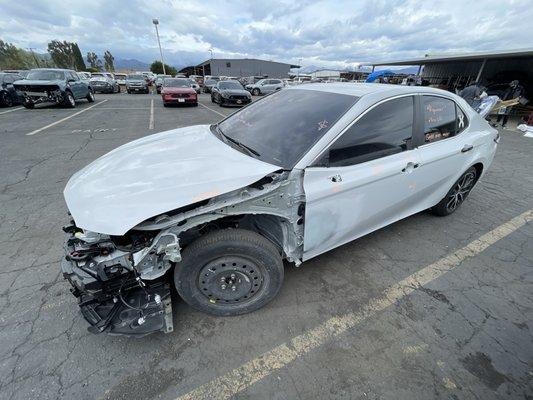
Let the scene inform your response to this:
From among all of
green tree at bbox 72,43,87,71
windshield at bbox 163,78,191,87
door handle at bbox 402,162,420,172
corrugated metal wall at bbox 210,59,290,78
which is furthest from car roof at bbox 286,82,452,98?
green tree at bbox 72,43,87,71

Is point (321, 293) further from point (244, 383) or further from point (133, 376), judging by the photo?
point (133, 376)

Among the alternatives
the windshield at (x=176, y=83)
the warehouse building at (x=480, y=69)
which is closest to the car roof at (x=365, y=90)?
the windshield at (x=176, y=83)

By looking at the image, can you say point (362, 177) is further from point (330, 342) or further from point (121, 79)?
point (121, 79)

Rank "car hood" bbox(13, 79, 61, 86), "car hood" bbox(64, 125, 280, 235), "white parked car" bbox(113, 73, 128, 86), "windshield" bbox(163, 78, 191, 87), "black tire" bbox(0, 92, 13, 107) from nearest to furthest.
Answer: "car hood" bbox(64, 125, 280, 235) → "car hood" bbox(13, 79, 61, 86) → "black tire" bbox(0, 92, 13, 107) → "windshield" bbox(163, 78, 191, 87) → "white parked car" bbox(113, 73, 128, 86)

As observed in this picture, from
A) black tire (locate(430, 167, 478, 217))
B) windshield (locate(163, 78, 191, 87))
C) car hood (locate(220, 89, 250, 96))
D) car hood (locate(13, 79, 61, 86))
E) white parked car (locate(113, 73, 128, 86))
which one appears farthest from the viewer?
white parked car (locate(113, 73, 128, 86))

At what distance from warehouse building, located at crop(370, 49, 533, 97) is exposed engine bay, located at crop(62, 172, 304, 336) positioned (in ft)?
65.6

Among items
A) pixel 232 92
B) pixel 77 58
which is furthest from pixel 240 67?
pixel 232 92

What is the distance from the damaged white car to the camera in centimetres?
180

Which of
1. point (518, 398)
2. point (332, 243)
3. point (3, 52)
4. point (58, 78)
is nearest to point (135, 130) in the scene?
point (58, 78)

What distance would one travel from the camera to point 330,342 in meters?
2.05

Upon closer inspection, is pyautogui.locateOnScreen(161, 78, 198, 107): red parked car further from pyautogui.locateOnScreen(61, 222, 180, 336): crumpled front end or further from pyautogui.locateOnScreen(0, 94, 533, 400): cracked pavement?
pyautogui.locateOnScreen(61, 222, 180, 336): crumpled front end

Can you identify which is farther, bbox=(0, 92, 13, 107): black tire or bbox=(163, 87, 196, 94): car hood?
bbox=(163, 87, 196, 94): car hood

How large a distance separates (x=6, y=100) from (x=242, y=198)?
669 inches

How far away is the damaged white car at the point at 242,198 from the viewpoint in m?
1.80
